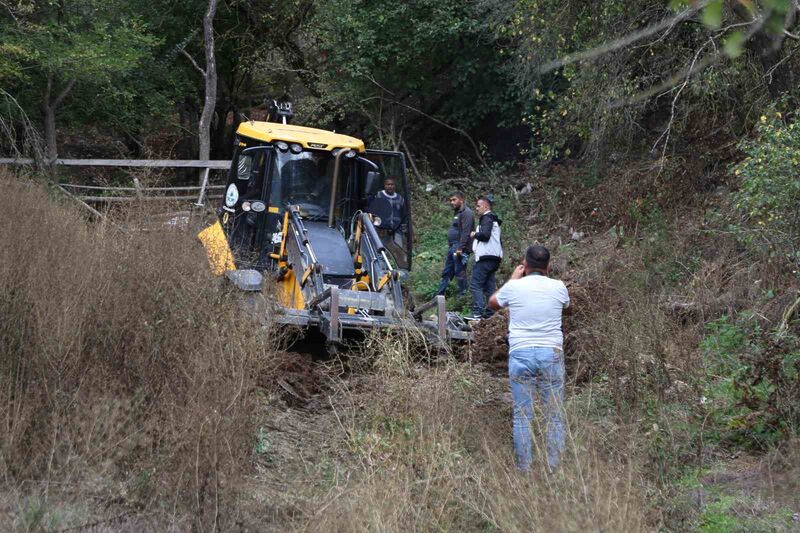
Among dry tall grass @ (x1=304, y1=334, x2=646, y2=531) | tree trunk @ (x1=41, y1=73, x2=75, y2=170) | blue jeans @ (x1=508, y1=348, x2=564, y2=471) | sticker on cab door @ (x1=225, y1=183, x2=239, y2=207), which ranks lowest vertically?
dry tall grass @ (x1=304, y1=334, x2=646, y2=531)

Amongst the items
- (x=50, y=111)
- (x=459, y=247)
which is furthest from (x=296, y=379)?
(x=50, y=111)

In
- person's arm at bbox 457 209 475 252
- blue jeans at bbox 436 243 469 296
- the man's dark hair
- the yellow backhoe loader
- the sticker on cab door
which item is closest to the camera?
the man's dark hair

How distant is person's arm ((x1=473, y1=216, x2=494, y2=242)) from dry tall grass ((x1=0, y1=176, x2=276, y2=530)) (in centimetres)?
497

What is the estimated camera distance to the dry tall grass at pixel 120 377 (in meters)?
5.29

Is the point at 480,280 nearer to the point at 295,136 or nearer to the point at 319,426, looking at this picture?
the point at 295,136

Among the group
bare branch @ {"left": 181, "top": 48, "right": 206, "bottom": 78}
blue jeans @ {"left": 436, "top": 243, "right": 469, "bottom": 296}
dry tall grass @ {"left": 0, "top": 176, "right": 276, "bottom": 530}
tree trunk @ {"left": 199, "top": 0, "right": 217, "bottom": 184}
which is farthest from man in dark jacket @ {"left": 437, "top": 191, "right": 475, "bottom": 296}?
bare branch @ {"left": 181, "top": 48, "right": 206, "bottom": 78}

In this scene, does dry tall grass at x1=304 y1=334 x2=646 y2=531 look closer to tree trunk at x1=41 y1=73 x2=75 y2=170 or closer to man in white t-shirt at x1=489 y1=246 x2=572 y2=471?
man in white t-shirt at x1=489 y1=246 x2=572 y2=471

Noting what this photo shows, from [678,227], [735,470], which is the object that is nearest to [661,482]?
[735,470]

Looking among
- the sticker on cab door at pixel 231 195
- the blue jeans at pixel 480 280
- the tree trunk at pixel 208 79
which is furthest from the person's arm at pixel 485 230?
the tree trunk at pixel 208 79

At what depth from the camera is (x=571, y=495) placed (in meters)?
4.62

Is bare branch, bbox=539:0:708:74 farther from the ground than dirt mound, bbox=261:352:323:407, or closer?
farther from the ground

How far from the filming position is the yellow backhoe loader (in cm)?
1020

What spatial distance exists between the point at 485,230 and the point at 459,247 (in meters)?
1.07

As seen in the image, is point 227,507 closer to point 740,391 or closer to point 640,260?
point 740,391
